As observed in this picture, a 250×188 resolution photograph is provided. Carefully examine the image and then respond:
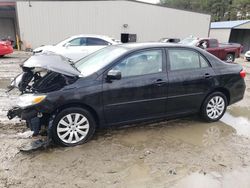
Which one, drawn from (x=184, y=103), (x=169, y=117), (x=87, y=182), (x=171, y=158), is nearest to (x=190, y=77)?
(x=184, y=103)

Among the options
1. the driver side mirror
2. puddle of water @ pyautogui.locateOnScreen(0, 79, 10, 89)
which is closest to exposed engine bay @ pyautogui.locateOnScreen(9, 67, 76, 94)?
the driver side mirror

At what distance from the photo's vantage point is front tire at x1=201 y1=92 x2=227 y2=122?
4492 millimetres

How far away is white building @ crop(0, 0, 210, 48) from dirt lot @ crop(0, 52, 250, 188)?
1503 centimetres

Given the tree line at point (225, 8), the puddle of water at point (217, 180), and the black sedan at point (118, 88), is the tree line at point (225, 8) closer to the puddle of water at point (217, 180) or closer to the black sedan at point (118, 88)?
the black sedan at point (118, 88)

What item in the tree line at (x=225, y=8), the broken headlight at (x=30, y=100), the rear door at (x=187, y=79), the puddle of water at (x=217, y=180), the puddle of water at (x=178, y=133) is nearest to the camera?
the puddle of water at (x=217, y=180)

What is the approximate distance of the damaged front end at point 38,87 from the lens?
3.26m

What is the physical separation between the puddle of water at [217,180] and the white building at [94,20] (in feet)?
56.7

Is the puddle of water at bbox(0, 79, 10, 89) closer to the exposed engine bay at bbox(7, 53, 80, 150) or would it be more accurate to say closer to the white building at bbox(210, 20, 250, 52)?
the exposed engine bay at bbox(7, 53, 80, 150)

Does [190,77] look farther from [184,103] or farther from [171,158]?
[171,158]

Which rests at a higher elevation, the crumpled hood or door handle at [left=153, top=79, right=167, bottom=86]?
the crumpled hood

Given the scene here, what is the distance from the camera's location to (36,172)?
116 inches

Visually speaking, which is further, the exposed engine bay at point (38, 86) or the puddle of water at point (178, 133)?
the puddle of water at point (178, 133)

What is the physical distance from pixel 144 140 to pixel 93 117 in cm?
96

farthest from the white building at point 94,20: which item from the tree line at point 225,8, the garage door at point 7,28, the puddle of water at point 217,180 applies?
the tree line at point 225,8
